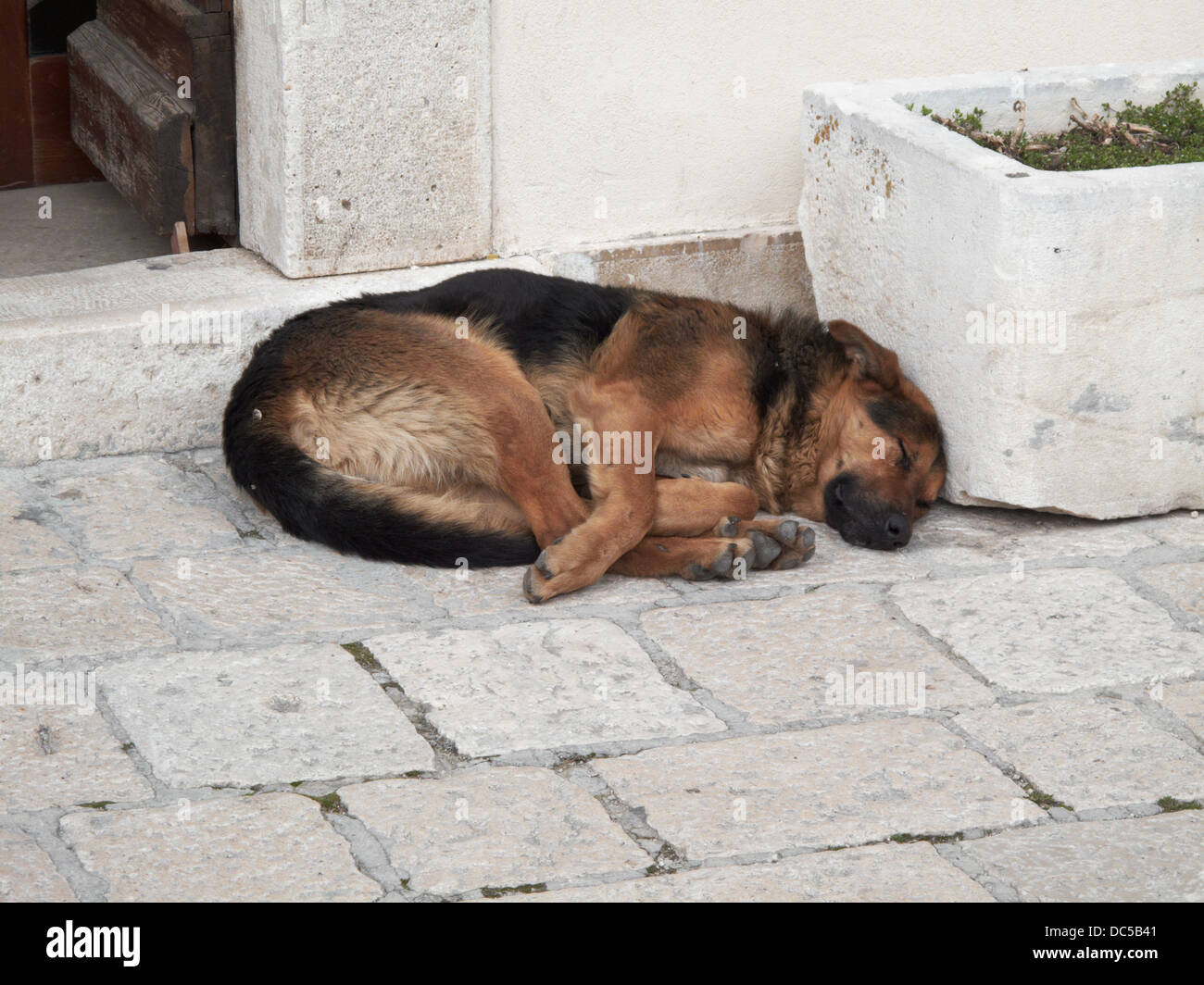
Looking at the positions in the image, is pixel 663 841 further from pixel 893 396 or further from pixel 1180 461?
pixel 1180 461

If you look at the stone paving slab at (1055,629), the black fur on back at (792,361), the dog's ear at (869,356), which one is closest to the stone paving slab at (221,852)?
the stone paving slab at (1055,629)

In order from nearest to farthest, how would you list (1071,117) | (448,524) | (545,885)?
(545,885) → (448,524) → (1071,117)

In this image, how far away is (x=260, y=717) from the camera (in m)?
3.60

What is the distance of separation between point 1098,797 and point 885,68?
143 inches

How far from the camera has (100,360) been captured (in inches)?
197

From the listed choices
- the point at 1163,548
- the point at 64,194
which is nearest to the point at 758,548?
the point at 1163,548

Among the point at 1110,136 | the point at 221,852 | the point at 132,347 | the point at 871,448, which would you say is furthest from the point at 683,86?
the point at 221,852

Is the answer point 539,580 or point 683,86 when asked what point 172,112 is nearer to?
point 683,86

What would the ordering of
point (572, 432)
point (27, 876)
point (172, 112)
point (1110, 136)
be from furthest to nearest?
point (1110, 136), point (172, 112), point (572, 432), point (27, 876)

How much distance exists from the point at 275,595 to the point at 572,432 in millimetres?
1123

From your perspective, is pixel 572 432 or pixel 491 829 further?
pixel 572 432

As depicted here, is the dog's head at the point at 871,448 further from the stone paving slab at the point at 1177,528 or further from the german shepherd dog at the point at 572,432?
the stone paving slab at the point at 1177,528

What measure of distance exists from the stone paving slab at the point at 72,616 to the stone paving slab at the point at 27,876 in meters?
0.85

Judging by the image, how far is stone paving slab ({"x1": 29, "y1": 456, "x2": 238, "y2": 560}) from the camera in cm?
455
